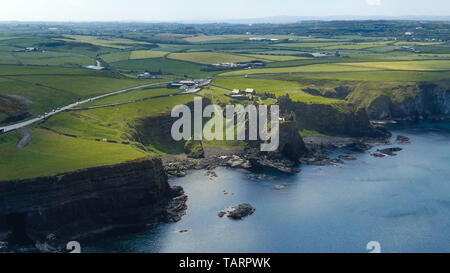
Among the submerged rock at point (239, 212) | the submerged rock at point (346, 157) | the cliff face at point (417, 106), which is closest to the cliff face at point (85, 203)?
the submerged rock at point (239, 212)

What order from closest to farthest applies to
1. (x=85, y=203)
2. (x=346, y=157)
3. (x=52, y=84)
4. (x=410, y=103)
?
(x=85, y=203)
(x=346, y=157)
(x=52, y=84)
(x=410, y=103)

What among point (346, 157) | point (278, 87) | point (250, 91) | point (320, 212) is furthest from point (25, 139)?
point (278, 87)

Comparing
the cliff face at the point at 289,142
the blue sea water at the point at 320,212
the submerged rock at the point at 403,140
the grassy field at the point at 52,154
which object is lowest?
the blue sea water at the point at 320,212

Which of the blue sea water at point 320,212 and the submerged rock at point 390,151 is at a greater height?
the submerged rock at point 390,151

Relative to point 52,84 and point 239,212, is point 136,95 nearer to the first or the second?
point 52,84

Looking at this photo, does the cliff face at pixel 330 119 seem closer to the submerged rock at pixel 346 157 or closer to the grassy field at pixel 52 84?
the submerged rock at pixel 346 157

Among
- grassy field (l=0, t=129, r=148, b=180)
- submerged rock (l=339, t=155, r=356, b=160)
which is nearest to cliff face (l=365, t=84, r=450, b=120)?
submerged rock (l=339, t=155, r=356, b=160)
